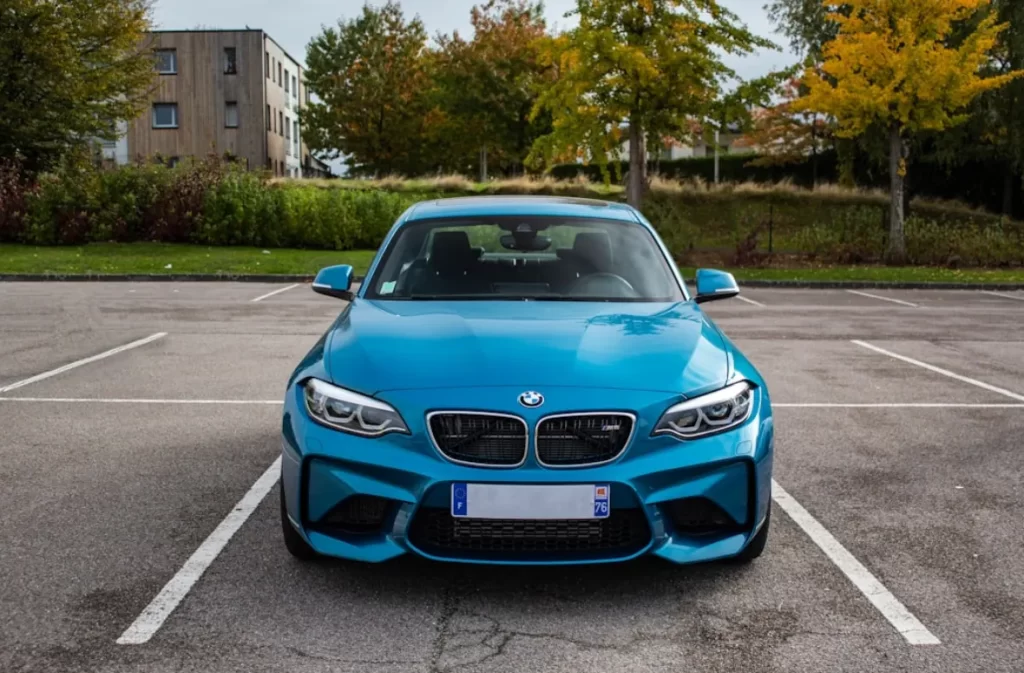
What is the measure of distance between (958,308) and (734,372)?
44.9ft

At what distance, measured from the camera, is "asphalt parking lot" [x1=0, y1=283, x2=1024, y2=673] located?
11.4 feet

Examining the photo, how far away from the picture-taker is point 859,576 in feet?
13.9

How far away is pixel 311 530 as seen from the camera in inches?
154

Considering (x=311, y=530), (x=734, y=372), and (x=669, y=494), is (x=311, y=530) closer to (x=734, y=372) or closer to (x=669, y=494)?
(x=669, y=494)

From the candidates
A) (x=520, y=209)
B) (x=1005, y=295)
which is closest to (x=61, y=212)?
(x=1005, y=295)

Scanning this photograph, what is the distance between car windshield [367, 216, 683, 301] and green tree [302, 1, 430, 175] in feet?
154

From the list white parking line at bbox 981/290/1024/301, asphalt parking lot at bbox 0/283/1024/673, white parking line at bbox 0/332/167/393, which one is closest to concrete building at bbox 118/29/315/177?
white parking line at bbox 981/290/1024/301

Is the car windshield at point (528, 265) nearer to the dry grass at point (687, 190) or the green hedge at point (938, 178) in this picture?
the dry grass at point (687, 190)

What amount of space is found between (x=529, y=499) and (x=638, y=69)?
22.7m

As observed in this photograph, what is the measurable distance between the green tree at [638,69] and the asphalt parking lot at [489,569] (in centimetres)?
1784

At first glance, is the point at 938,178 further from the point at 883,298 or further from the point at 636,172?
the point at 883,298

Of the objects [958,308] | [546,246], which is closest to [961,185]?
[958,308]

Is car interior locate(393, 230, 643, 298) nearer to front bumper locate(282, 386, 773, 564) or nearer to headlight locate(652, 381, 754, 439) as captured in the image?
headlight locate(652, 381, 754, 439)

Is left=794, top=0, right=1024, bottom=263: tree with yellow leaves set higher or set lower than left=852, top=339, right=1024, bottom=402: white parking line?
higher
